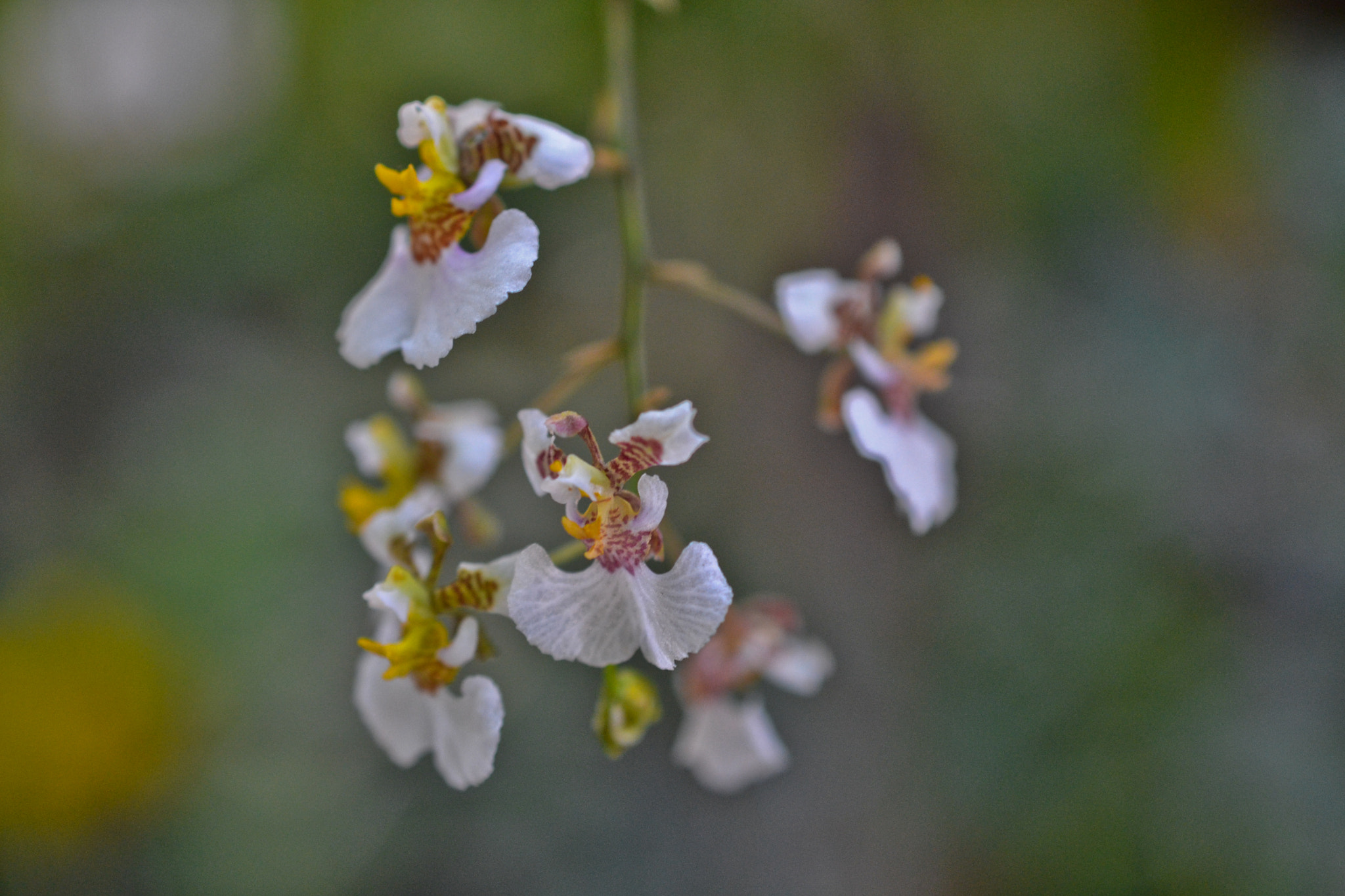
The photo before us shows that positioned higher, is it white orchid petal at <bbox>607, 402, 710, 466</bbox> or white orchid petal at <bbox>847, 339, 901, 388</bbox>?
white orchid petal at <bbox>607, 402, 710, 466</bbox>

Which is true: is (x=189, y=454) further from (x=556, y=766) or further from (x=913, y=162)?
(x=913, y=162)

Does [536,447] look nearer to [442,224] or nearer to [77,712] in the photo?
[442,224]

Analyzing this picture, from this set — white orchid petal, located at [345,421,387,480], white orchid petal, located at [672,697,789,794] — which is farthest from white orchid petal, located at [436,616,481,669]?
white orchid petal, located at [672,697,789,794]

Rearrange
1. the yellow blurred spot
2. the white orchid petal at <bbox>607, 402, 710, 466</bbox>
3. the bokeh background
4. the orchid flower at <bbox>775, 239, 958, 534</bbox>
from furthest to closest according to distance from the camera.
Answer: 1. the yellow blurred spot
2. the bokeh background
3. the orchid flower at <bbox>775, 239, 958, 534</bbox>
4. the white orchid petal at <bbox>607, 402, 710, 466</bbox>

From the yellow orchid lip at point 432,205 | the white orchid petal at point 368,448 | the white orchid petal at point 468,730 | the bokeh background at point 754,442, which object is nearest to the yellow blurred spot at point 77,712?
the bokeh background at point 754,442

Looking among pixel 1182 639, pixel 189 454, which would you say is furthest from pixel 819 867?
pixel 189 454

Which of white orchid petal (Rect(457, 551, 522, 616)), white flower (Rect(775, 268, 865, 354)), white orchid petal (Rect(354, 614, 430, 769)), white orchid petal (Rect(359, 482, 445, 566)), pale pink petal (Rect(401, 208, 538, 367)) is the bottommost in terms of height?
white orchid petal (Rect(354, 614, 430, 769))

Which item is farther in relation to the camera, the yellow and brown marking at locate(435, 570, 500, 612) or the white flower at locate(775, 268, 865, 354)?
the white flower at locate(775, 268, 865, 354)

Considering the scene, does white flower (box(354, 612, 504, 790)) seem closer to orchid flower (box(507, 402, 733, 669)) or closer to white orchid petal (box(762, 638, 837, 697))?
orchid flower (box(507, 402, 733, 669))
